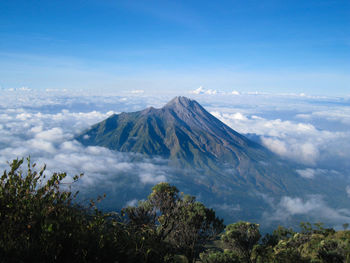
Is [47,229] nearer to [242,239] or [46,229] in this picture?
[46,229]

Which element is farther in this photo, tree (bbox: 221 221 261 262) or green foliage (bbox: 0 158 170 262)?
tree (bbox: 221 221 261 262)

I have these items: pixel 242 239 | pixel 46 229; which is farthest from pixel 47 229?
pixel 242 239

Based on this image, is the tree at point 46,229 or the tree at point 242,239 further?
the tree at point 242,239

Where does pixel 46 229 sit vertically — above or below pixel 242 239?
above

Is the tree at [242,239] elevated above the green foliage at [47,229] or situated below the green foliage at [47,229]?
below

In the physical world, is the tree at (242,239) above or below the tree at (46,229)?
below

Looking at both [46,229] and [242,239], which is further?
[242,239]

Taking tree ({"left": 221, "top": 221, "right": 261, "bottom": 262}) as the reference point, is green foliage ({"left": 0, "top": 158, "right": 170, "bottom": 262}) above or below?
above

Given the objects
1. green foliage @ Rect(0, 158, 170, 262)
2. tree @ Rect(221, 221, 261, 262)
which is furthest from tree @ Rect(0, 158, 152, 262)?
tree @ Rect(221, 221, 261, 262)

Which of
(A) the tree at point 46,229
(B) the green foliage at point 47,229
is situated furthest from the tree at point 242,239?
(A) the tree at point 46,229

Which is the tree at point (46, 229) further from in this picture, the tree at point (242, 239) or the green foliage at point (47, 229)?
the tree at point (242, 239)

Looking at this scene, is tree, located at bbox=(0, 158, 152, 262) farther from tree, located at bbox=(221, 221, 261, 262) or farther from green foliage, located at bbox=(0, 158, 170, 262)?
tree, located at bbox=(221, 221, 261, 262)

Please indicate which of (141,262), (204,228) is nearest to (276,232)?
(204,228)
